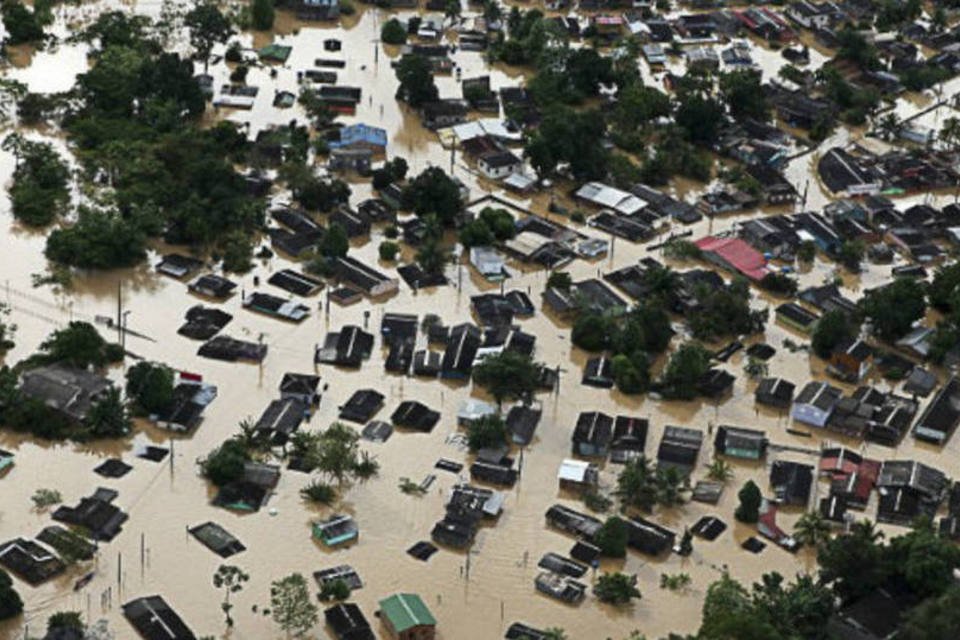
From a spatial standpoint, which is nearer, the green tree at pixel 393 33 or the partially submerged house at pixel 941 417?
the partially submerged house at pixel 941 417

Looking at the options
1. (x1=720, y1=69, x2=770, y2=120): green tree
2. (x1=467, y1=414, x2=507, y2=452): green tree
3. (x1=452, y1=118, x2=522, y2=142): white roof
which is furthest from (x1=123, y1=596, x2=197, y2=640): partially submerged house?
(x1=720, y1=69, x2=770, y2=120): green tree

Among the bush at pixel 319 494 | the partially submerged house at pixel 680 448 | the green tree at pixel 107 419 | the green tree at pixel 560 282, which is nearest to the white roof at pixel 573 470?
the partially submerged house at pixel 680 448

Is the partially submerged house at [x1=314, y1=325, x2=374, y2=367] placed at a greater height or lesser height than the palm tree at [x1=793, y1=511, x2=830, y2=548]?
lesser

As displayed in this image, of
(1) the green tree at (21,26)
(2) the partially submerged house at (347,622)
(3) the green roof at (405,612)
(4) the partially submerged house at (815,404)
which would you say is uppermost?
(4) the partially submerged house at (815,404)

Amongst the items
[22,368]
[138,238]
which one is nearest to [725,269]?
[138,238]

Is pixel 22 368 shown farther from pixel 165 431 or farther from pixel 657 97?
pixel 657 97

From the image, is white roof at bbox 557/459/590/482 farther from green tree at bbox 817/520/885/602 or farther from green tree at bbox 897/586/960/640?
green tree at bbox 897/586/960/640

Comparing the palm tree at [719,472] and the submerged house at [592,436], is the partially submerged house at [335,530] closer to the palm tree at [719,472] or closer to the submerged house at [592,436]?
the submerged house at [592,436]
